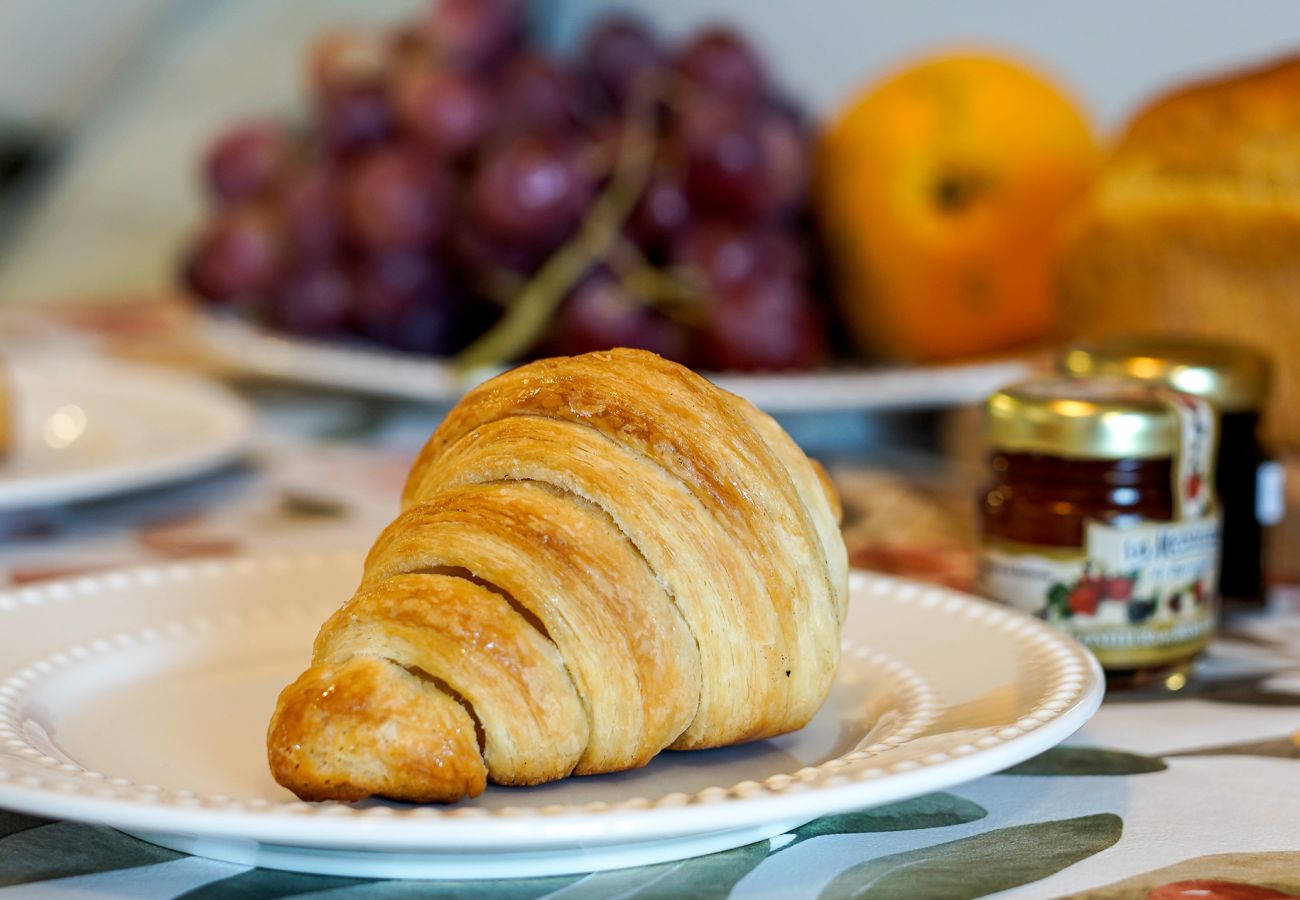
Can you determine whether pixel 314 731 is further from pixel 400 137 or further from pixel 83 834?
pixel 400 137

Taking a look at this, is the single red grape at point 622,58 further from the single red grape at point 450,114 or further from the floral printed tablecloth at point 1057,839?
the floral printed tablecloth at point 1057,839

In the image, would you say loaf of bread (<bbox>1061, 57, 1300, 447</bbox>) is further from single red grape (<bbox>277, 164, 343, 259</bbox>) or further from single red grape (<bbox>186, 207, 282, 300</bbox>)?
single red grape (<bbox>186, 207, 282, 300</bbox>)

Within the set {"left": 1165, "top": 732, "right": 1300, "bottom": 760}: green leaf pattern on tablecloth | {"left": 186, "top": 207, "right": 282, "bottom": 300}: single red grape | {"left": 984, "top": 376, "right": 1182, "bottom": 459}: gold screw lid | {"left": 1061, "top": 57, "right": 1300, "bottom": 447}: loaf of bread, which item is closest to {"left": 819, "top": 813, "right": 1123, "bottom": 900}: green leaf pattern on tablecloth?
{"left": 1165, "top": 732, "right": 1300, "bottom": 760}: green leaf pattern on tablecloth

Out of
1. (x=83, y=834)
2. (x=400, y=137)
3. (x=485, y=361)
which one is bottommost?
(x=83, y=834)

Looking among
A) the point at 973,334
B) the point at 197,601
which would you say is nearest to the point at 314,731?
the point at 197,601

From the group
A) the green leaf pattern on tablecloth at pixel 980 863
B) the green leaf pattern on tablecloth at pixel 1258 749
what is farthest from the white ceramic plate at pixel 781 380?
the green leaf pattern on tablecloth at pixel 980 863

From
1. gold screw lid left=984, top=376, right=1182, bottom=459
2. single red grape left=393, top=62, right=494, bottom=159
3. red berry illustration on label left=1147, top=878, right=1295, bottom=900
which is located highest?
single red grape left=393, top=62, right=494, bottom=159
